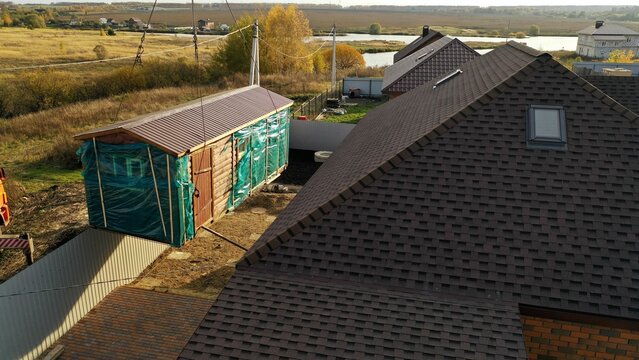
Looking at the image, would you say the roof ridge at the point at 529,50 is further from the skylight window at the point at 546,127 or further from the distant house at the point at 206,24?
the distant house at the point at 206,24

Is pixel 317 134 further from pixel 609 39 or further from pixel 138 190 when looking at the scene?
pixel 609 39

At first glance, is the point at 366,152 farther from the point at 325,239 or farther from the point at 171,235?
the point at 171,235

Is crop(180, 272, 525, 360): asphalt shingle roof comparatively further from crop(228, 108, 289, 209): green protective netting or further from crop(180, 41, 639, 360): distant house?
crop(228, 108, 289, 209): green protective netting

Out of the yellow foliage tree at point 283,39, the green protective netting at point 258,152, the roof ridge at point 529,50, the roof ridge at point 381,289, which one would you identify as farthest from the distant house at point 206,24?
the roof ridge at point 381,289

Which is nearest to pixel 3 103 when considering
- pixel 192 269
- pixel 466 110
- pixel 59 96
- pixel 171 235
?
pixel 59 96

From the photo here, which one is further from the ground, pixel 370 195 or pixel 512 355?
pixel 370 195

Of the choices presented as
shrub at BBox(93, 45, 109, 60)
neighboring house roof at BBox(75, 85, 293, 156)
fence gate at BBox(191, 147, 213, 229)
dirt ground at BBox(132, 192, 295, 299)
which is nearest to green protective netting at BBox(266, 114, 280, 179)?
neighboring house roof at BBox(75, 85, 293, 156)
